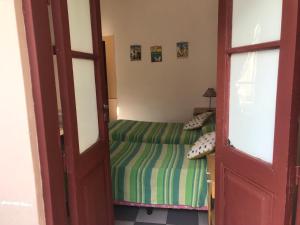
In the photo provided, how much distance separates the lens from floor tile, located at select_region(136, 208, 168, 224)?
222cm

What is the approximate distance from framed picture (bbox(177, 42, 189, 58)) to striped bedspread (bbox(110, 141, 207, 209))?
2.39 metres

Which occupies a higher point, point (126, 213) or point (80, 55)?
point (80, 55)

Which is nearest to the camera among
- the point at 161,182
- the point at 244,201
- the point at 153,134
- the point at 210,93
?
the point at 244,201

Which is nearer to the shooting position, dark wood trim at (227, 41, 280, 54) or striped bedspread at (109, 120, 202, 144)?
dark wood trim at (227, 41, 280, 54)

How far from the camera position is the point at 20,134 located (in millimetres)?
1101

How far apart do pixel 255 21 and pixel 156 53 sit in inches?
126

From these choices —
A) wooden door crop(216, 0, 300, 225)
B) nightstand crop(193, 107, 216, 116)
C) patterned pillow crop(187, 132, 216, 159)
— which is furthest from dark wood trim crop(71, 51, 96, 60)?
nightstand crop(193, 107, 216, 116)

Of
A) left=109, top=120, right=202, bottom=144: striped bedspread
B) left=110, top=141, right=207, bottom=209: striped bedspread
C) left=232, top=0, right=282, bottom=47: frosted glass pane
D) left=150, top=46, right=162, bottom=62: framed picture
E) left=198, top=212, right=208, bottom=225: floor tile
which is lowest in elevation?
left=198, top=212, right=208, bottom=225: floor tile

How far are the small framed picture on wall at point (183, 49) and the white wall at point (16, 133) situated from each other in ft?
11.3

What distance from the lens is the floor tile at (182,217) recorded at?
2191mm

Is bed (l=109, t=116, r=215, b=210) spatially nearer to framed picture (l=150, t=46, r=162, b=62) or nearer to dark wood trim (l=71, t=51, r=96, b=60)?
dark wood trim (l=71, t=51, r=96, b=60)

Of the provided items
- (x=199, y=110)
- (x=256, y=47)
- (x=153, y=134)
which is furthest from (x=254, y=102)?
(x=199, y=110)

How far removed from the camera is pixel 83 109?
4.64ft

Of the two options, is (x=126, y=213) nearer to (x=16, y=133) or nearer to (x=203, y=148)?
(x=203, y=148)
